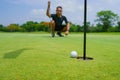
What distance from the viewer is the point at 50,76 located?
23.5 ft

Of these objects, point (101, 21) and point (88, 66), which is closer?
point (88, 66)

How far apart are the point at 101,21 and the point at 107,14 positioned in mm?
6176

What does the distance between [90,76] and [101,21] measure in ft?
487

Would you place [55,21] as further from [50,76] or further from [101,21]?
[101,21]

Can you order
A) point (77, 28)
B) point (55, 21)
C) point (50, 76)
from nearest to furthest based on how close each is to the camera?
point (50, 76) < point (55, 21) < point (77, 28)

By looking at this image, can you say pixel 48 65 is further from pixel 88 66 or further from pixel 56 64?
pixel 88 66

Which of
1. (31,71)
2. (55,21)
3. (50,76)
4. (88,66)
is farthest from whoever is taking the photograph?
(55,21)

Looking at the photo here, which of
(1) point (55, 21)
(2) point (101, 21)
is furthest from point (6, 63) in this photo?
(2) point (101, 21)

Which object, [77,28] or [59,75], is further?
[77,28]

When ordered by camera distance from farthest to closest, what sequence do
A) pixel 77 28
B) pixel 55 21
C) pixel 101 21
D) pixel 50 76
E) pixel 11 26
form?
pixel 101 21
pixel 77 28
pixel 11 26
pixel 55 21
pixel 50 76

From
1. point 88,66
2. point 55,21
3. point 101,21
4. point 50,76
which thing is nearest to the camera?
point 50,76

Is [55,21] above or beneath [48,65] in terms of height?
above

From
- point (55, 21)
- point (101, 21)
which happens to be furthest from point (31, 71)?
point (101, 21)

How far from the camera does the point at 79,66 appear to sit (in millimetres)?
8695
